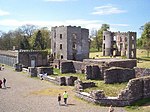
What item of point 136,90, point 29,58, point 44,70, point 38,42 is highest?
point 38,42

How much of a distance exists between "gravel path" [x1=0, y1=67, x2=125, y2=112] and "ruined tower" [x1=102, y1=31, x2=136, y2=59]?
41.1m

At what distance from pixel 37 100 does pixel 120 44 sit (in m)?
53.4

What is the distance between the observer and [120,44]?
76.8 meters

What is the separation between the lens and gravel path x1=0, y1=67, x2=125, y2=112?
2315 centimetres

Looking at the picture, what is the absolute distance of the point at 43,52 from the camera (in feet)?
190

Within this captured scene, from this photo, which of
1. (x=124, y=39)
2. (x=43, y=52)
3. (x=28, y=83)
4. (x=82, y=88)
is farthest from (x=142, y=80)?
(x=124, y=39)

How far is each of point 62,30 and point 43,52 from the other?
620cm

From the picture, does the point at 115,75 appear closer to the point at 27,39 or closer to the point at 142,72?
the point at 142,72

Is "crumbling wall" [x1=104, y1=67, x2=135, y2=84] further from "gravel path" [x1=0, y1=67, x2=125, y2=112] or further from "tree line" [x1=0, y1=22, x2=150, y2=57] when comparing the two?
"tree line" [x1=0, y1=22, x2=150, y2=57]

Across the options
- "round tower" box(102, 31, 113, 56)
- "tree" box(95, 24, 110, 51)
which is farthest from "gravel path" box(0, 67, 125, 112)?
"tree" box(95, 24, 110, 51)

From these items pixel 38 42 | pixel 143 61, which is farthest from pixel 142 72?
pixel 38 42

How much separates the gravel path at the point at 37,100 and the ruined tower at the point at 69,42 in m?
22.1

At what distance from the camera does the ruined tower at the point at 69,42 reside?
57.6 meters

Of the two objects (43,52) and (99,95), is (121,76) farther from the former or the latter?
(43,52)
